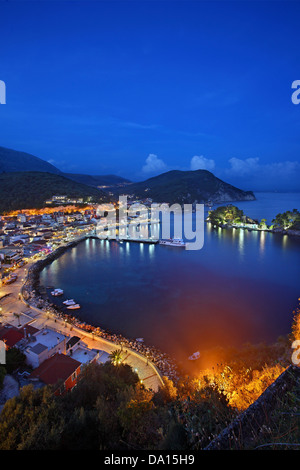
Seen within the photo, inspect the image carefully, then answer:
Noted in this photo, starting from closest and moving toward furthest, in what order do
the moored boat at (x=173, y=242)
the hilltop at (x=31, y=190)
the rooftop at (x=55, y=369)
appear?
the rooftop at (x=55, y=369) < the moored boat at (x=173, y=242) < the hilltop at (x=31, y=190)

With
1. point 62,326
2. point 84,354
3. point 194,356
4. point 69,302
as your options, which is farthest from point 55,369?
point 69,302

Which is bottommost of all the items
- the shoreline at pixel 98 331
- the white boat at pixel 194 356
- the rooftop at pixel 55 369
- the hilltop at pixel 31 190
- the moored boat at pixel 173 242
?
the white boat at pixel 194 356

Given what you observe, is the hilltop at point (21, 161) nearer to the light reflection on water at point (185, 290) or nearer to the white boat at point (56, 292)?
the light reflection on water at point (185, 290)

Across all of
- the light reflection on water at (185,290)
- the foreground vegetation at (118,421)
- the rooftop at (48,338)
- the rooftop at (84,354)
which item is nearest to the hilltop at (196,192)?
the light reflection on water at (185,290)

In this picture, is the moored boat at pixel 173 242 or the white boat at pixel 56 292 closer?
the white boat at pixel 56 292

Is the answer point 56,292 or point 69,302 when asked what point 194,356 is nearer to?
point 69,302
